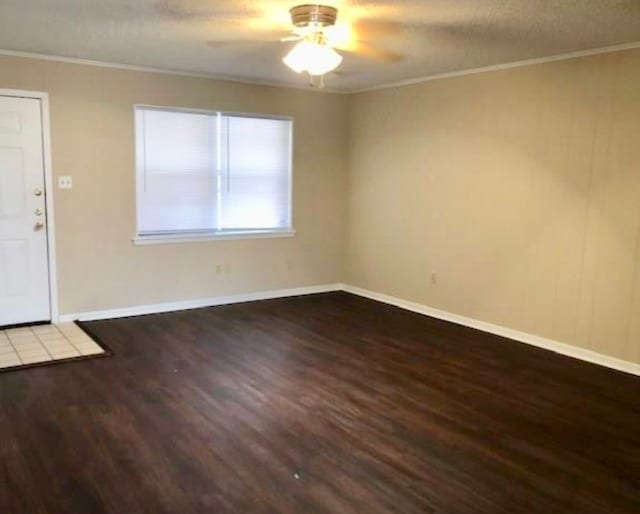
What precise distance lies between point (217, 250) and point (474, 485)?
3.97m

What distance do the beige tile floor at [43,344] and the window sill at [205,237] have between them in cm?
104

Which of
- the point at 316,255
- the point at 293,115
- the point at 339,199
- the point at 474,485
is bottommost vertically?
the point at 474,485

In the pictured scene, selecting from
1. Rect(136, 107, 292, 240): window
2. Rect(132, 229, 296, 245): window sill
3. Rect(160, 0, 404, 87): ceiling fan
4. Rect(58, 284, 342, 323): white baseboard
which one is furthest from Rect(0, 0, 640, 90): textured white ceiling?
Rect(58, 284, 342, 323): white baseboard

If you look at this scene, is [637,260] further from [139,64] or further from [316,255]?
[139,64]

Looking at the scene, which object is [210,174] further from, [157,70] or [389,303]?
[389,303]

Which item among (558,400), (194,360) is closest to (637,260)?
(558,400)

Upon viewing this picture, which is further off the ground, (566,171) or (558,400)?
(566,171)

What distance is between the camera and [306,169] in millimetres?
6438

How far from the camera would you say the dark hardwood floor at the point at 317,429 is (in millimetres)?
2490

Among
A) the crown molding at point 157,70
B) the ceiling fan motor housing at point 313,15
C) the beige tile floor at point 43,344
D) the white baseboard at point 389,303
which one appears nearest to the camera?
the ceiling fan motor housing at point 313,15

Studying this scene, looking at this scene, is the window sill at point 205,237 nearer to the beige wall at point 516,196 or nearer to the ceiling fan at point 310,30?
the beige wall at point 516,196

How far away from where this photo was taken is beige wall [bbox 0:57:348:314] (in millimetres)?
4973

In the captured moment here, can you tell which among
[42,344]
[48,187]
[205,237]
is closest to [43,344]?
[42,344]

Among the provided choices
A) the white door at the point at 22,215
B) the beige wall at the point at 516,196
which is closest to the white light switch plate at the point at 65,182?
the white door at the point at 22,215
